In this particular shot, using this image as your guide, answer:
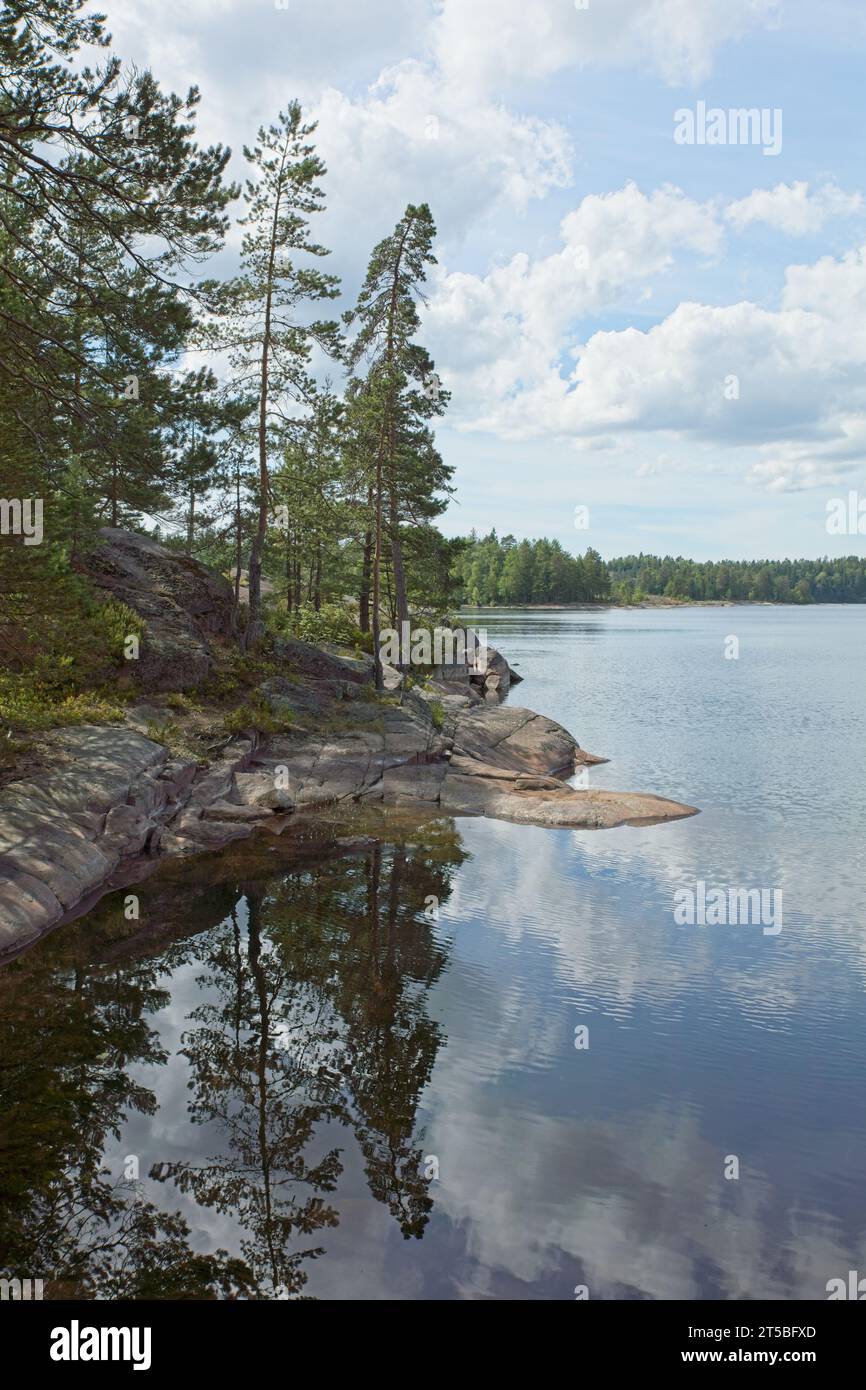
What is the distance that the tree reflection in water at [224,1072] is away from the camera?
7.51m

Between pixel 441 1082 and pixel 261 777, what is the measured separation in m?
13.8

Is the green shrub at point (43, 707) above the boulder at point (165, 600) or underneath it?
underneath

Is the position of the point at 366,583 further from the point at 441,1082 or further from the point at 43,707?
the point at 441,1082

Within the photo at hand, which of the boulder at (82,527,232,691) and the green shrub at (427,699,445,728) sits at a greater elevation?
the boulder at (82,527,232,691)

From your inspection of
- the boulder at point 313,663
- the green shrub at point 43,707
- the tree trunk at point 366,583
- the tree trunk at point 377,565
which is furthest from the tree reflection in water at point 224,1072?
the tree trunk at point 366,583

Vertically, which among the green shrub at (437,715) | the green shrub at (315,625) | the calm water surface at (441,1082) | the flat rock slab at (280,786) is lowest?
the calm water surface at (441,1082)

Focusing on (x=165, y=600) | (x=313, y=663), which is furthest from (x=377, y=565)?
(x=165, y=600)

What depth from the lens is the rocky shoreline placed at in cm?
1548

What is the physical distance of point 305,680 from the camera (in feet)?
96.3

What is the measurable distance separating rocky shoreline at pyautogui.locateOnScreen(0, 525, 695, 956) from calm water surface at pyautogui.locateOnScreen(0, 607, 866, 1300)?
130 centimetres

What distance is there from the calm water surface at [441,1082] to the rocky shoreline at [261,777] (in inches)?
51.0

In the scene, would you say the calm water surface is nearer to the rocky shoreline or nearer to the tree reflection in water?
the tree reflection in water

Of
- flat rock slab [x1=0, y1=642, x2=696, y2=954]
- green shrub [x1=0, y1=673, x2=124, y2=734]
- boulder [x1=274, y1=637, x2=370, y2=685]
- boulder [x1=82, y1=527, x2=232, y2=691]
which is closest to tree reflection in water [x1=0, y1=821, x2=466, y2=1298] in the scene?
flat rock slab [x1=0, y1=642, x2=696, y2=954]

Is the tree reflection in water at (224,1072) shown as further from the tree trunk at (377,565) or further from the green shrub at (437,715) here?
the tree trunk at (377,565)
